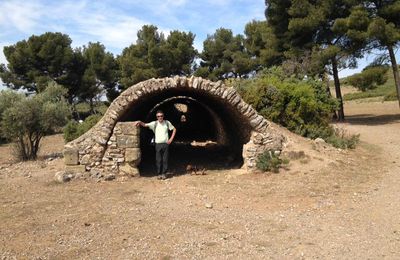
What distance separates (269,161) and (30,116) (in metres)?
8.73

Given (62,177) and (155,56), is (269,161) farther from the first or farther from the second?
(155,56)

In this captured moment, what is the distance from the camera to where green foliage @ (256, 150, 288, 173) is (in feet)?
34.4

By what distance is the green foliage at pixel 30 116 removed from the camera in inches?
586

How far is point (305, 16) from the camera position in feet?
75.3

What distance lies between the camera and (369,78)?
21156 mm

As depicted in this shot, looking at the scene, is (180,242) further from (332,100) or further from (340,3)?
(340,3)

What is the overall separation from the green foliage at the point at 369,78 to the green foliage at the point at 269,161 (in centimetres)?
1221

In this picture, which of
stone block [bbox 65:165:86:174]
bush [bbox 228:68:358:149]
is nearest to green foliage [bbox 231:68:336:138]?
bush [bbox 228:68:358:149]

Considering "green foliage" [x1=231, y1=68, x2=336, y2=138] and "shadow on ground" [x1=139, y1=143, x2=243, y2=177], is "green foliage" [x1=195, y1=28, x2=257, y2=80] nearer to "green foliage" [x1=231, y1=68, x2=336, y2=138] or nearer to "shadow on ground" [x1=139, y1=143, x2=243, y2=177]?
"shadow on ground" [x1=139, y1=143, x2=243, y2=177]

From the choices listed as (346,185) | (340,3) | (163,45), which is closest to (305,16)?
(340,3)

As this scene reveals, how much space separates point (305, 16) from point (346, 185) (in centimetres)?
1571

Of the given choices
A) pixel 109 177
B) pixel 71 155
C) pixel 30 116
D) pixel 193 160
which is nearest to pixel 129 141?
pixel 109 177

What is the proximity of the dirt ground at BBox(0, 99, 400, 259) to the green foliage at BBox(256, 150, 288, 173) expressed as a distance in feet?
0.94

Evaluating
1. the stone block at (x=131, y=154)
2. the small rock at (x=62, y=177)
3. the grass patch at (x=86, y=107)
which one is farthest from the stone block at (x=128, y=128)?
the grass patch at (x=86, y=107)
